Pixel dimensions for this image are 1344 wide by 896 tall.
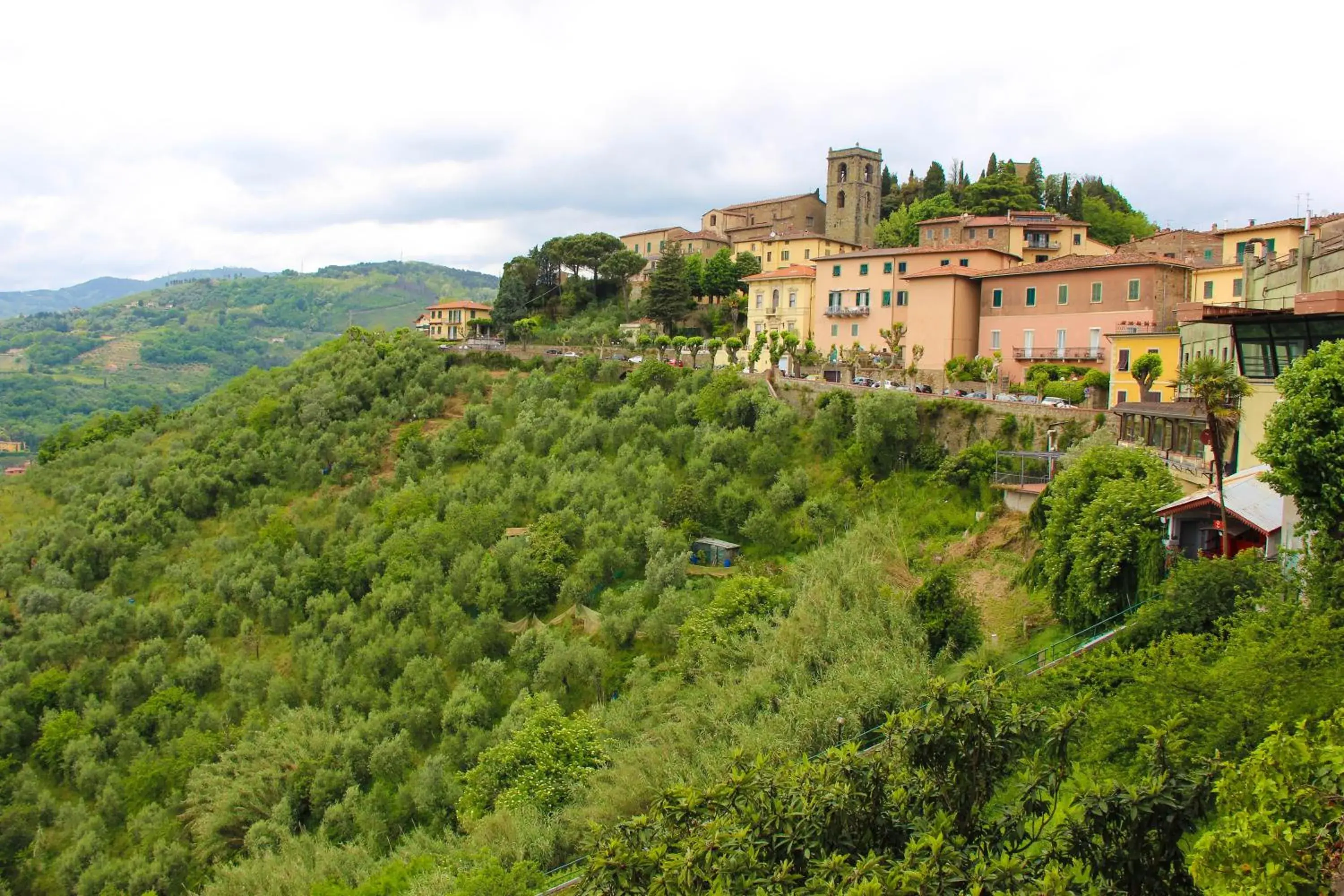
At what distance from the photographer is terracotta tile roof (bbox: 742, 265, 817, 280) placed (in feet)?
165

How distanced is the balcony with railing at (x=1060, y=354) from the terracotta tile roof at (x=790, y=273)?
1344 centimetres

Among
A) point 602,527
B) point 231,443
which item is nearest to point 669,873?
point 602,527

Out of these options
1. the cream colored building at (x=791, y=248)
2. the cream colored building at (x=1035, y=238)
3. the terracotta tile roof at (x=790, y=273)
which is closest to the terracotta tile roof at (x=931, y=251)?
the cream colored building at (x=1035, y=238)

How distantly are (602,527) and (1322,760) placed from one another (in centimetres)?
2721

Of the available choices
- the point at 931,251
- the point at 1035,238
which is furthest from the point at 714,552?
the point at 1035,238

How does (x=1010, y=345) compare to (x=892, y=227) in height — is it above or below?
below

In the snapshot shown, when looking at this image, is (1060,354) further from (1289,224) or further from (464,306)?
(464,306)

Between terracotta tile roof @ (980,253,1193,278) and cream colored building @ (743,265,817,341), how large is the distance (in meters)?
11.3

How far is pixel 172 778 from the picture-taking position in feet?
102

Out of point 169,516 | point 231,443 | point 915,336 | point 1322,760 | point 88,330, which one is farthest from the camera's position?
point 88,330

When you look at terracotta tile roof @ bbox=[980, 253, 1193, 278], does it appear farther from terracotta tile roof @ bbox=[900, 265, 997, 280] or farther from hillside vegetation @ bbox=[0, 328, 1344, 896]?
hillside vegetation @ bbox=[0, 328, 1344, 896]

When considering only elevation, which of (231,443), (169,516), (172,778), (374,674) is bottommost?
(172,778)

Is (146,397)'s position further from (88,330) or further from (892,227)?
(892,227)

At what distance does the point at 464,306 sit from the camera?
73.2 meters
